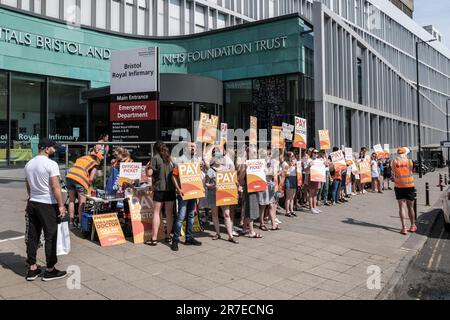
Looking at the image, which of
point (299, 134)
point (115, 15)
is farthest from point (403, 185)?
point (115, 15)

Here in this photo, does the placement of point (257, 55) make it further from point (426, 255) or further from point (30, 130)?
point (426, 255)

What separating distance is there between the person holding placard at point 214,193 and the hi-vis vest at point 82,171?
8.31 ft

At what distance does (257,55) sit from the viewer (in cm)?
2350

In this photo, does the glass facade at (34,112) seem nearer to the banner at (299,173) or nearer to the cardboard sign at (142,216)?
the cardboard sign at (142,216)

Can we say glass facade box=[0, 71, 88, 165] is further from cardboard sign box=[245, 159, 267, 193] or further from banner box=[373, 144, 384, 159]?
banner box=[373, 144, 384, 159]

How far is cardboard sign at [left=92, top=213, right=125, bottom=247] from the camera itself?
22.7 ft

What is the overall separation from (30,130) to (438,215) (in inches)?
830

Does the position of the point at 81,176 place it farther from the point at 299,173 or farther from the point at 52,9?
the point at 52,9

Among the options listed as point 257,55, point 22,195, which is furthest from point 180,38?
point 22,195

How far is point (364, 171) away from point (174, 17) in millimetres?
21747

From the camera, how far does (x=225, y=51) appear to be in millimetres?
25438

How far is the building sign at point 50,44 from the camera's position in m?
20.6

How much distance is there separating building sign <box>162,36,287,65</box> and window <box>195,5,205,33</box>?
546 centimetres

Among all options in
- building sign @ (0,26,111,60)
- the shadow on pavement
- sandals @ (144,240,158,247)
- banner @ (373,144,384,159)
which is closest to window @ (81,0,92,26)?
building sign @ (0,26,111,60)
